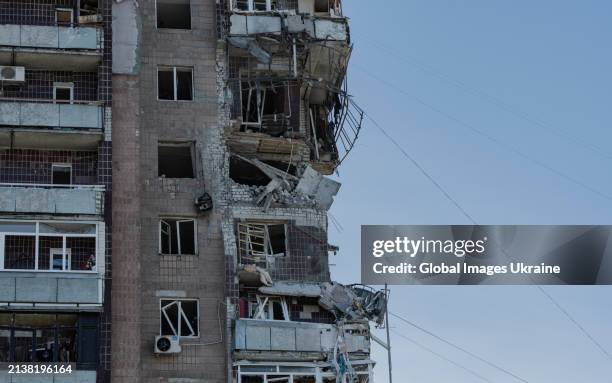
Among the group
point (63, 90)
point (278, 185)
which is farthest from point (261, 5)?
point (63, 90)

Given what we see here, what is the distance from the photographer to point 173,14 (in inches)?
2355

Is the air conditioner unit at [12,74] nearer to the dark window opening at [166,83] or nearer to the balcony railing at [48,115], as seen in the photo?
the balcony railing at [48,115]

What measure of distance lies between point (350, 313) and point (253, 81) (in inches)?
387

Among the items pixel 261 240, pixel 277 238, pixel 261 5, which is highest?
pixel 261 5

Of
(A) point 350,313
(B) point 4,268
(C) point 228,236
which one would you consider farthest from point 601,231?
(B) point 4,268

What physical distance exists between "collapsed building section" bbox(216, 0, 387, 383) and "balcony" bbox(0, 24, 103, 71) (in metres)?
5.05

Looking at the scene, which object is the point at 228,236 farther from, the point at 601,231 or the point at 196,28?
the point at 601,231

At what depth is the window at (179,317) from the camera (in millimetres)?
54438

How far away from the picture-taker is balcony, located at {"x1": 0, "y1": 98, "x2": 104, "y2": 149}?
54812 millimetres

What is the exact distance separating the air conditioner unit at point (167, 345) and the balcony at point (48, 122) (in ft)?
25.3

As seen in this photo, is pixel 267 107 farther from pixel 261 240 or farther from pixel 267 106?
pixel 261 240

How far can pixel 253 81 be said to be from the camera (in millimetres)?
58688

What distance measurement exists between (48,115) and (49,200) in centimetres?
341

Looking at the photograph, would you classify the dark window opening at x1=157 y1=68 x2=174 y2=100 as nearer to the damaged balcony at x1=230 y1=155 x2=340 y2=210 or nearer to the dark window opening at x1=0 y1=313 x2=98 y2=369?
the damaged balcony at x1=230 y1=155 x2=340 y2=210
